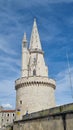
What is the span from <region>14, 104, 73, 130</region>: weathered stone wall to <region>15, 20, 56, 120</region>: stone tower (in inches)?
1301

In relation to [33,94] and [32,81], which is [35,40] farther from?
[33,94]

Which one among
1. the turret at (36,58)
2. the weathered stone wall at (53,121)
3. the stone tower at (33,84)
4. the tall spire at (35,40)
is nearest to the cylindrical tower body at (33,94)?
the stone tower at (33,84)

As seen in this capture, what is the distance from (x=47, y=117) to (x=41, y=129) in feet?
3.66

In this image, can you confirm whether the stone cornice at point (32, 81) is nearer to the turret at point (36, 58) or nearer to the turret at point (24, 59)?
the turret at point (36, 58)

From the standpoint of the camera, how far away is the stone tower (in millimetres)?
48969

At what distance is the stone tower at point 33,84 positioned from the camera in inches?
1928

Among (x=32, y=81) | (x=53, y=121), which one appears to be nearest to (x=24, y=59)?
(x=32, y=81)

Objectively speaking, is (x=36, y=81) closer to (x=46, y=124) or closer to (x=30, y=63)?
(x=30, y=63)

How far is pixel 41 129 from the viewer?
45.2 ft

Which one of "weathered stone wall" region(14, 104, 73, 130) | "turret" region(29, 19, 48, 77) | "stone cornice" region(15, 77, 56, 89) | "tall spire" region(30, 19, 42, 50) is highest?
"tall spire" region(30, 19, 42, 50)

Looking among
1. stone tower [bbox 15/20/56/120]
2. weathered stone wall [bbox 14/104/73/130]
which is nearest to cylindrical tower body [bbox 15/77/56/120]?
stone tower [bbox 15/20/56/120]

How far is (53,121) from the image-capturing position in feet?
40.6

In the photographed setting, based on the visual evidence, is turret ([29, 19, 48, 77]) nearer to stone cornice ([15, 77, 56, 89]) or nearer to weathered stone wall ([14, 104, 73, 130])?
stone cornice ([15, 77, 56, 89])

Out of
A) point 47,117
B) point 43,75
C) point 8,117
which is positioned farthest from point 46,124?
point 8,117
